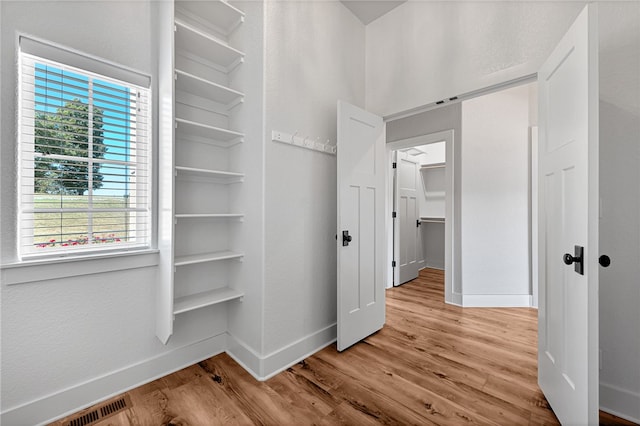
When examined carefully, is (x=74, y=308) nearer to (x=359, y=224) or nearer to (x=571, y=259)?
(x=359, y=224)

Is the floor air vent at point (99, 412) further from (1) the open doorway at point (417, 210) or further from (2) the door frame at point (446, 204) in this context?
(1) the open doorway at point (417, 210)

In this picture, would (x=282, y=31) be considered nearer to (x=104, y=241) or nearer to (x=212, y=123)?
(x=212, y=123)

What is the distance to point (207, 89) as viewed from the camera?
2.01m

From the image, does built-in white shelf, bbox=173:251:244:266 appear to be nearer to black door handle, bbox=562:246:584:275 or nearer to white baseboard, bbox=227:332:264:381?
white baseboard, bbox=227:332:264:381

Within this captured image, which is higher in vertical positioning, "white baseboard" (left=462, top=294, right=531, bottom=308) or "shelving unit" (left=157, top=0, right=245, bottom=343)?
"shelving unit" (left=157, top=0, right=245, bottom=343)

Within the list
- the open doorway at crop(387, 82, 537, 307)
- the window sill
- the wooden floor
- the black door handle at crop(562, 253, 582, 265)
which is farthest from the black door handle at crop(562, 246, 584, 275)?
the window sill

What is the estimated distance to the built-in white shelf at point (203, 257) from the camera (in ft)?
5.95

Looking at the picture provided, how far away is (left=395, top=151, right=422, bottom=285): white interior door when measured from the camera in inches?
169

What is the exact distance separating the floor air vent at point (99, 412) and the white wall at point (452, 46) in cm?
304

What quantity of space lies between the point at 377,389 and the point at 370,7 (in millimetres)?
3285

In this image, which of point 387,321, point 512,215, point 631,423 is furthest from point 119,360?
point 512,215

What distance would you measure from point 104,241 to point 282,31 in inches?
77.5

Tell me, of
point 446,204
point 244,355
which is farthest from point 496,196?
point 244,355

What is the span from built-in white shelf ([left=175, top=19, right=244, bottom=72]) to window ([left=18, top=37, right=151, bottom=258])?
446 mm
